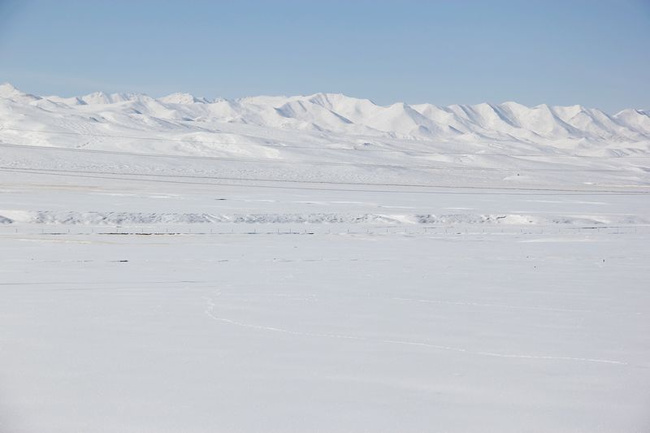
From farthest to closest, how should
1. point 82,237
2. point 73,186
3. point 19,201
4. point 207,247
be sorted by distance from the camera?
Answer: point 73,186 → point 19,201 → point 82,237 → point 207,247

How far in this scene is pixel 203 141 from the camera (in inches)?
3725

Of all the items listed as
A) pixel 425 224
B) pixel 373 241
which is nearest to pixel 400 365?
pixel 373 241

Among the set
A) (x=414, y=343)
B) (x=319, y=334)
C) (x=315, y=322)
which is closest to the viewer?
(x=414, y=343)

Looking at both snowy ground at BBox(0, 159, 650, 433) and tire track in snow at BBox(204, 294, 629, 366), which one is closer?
snowy ground at BBox(0, 159, 650, 433)

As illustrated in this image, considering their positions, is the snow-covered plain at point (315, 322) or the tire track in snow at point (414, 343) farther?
the tire track in snow at point (414, 343)

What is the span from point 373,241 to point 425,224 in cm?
612

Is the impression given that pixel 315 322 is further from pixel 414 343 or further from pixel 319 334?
pixel 414 343

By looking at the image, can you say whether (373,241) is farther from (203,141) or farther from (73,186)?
(203,141)

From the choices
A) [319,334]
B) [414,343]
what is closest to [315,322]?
[319,334]

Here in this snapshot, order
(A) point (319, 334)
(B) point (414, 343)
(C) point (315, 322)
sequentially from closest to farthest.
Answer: (B) point (414, 343), (A) point (319, 334), (C) point (315, 322)

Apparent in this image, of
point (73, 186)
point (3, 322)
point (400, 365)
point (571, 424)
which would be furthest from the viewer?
point (73, 186)

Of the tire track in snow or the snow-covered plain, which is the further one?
the tire track in snow

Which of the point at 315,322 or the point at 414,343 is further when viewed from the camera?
the point at 315,322

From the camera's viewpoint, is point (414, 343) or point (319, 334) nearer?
point (414, 343)
